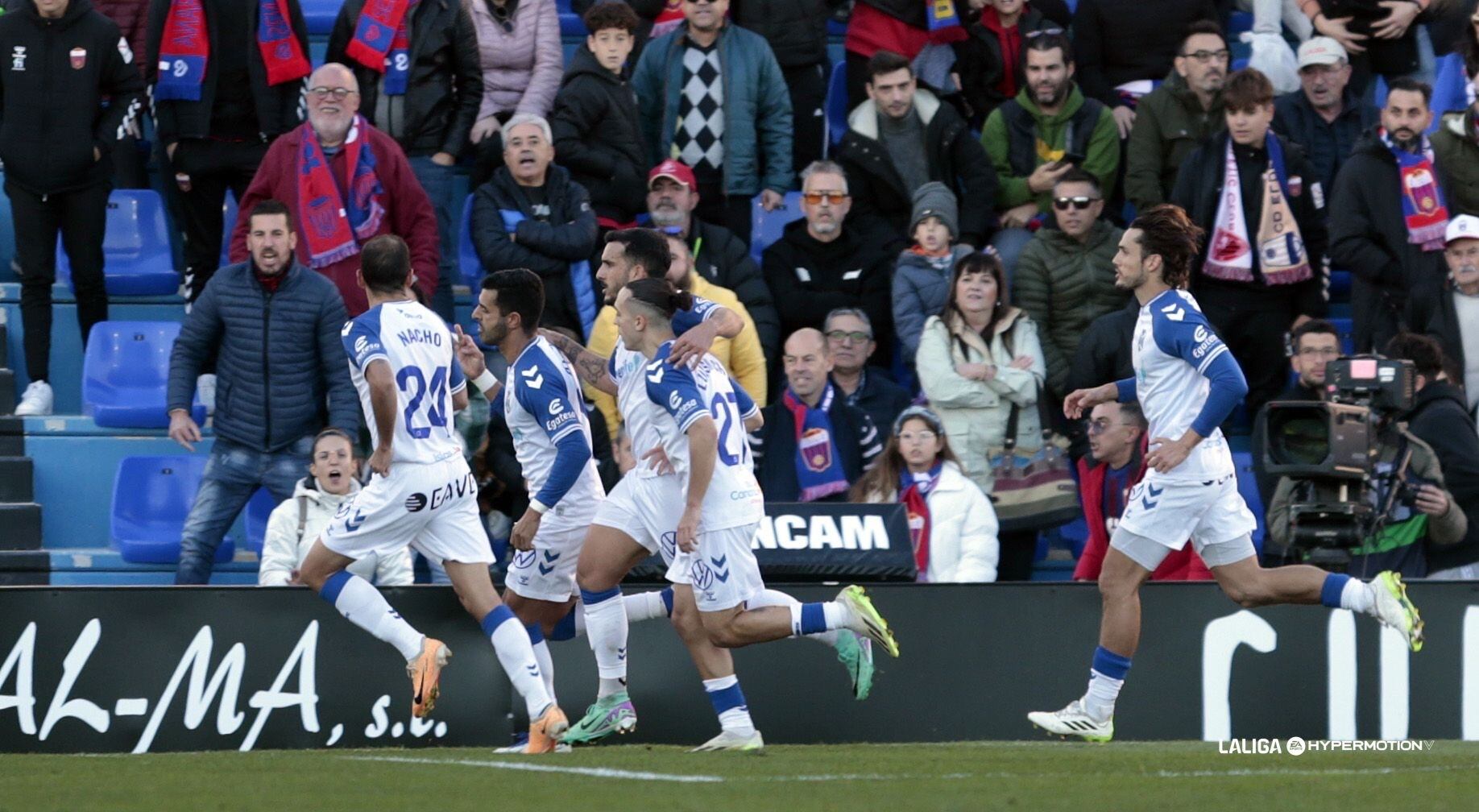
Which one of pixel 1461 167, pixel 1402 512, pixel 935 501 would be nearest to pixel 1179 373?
pixel 935 501

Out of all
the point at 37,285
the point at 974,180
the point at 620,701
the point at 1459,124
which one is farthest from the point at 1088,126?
the point at 37,285

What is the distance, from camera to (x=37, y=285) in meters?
11.2

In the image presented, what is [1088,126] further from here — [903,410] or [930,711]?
[930,711]

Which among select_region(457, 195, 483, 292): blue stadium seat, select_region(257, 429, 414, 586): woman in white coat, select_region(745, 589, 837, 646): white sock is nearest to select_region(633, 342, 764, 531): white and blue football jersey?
select_region(745, 589, 837, 646): white sock

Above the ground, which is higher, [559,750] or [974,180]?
[974,180]

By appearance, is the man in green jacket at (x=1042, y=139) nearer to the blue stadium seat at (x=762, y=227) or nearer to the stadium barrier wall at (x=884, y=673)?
the blue stadium seat at (x=762, y=227)

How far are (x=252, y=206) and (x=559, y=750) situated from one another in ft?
12.6

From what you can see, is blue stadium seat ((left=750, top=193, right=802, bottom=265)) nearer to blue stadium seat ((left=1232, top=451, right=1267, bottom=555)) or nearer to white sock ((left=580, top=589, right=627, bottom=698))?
blue stadium seat ((left=1232, top=451, right=1267, bottom=555))

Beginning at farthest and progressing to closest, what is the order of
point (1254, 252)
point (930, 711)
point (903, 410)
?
point (1254, 252) < point (903, 410) < point (930, 711)

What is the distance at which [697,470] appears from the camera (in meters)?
7.54

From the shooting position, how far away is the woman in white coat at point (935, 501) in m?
9.74

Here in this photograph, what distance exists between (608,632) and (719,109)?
431 centimetres

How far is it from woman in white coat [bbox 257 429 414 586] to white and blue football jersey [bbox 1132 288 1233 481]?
3.55 m

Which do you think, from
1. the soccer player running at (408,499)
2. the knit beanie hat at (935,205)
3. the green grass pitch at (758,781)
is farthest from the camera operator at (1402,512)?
the soccer player running at (408,499)
